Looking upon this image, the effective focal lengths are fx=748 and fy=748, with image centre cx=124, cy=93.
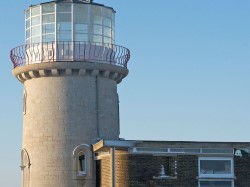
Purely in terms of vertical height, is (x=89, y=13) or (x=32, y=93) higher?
(x=89, y=13)

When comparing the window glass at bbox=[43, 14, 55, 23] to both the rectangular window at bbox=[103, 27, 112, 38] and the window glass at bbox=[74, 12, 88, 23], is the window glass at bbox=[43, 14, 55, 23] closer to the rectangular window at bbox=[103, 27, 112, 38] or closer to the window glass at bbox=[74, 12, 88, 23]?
the window glass at bbox=[74, 12, 88, 23]

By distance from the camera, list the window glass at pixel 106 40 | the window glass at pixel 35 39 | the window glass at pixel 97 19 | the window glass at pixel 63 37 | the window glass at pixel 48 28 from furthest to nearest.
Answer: the window glass at pixel 106 40 < the window glass at pixel 97 19 < the window glass at pixel 35 39 < the window glass at pixel 48 28 < the window glass at pixel 63 37

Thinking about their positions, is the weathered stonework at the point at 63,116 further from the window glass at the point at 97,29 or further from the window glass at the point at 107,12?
the window glass at the point at 107,12

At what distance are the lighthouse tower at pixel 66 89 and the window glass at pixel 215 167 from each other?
236 inches

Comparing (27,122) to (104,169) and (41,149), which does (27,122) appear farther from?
(104,169)

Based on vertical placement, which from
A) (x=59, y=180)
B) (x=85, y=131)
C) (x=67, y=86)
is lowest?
(x=59, y=180)

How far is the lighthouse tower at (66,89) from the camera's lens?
3491cm

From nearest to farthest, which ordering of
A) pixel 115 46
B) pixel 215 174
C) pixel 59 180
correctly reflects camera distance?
pixel 215 174 → pixel 59 180 → pixel 115 46

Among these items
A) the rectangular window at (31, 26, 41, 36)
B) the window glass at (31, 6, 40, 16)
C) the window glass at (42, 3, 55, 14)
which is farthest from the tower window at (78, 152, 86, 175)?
the window glass at (31, 6, 40, 16)

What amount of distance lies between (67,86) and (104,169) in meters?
4.67

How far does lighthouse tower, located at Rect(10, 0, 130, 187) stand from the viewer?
3491 centimetres

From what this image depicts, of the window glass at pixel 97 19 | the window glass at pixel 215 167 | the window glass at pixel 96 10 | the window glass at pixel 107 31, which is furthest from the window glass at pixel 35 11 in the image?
the window glass at pixel 215 167

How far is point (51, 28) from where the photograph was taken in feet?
118

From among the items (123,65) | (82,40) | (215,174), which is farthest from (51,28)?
(215,174)
